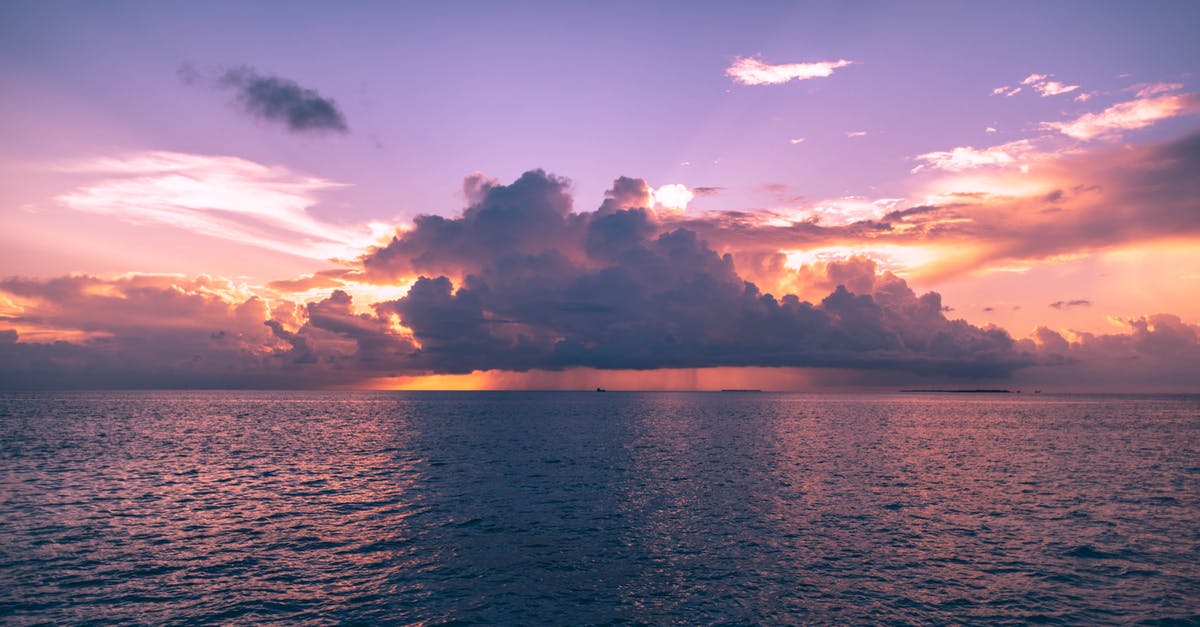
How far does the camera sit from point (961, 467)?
79.2 meters

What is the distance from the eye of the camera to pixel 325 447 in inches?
4016

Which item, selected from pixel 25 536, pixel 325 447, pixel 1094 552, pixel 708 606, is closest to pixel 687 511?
pixel 708 606

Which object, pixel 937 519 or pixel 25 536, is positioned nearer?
pixel 25 536

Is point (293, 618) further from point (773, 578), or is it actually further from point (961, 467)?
point (961, 467)

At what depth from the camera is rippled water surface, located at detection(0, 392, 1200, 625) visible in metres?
29.9

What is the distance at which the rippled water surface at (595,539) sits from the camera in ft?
98.2

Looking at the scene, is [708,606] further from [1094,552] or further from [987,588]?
[1094,552]

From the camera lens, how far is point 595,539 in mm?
42438

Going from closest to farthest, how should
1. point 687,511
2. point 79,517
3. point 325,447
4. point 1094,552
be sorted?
point 1094,552 < point 79,517 < point 687,511 < point 325,447

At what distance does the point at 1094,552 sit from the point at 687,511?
2660 centimetres

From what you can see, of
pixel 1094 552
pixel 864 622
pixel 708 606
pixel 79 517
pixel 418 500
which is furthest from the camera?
pixel 418 500

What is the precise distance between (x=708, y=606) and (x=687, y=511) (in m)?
21.7

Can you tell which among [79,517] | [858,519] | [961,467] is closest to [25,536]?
[79,517]

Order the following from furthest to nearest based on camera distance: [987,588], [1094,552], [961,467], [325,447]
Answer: [325,447] < [961,467] < [1094,552] < [987,588]
